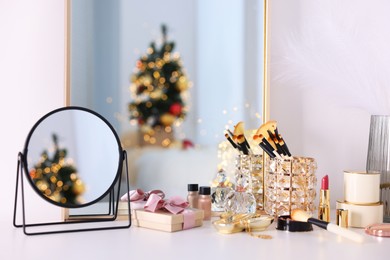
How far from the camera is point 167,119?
1470 mm

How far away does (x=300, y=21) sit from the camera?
1632 mm

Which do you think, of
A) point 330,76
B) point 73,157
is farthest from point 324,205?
point 73,157

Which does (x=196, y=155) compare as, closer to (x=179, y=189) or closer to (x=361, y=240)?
(x=179, y=189)

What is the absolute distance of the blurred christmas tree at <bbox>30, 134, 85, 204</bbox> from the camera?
4.21 feet

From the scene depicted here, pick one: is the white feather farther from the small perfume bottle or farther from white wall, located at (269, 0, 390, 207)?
the small perfume bottle

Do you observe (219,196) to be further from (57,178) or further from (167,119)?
(57,178)

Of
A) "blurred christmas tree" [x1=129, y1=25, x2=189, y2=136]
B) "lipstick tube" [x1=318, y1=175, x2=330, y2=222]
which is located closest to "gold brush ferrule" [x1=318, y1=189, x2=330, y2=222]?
"lipstick tube" [x1=318, y1=175, x2=330, y2=222]

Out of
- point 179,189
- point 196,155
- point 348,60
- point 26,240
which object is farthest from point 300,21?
point 26,240

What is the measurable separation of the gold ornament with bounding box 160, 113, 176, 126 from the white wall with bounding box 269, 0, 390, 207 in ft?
1.07

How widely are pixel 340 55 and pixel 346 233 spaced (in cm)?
59

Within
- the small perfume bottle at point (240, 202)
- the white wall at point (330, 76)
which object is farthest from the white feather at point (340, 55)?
the small perfume bottle at point (240, 202)

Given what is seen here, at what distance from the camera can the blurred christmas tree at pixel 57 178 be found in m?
1.28

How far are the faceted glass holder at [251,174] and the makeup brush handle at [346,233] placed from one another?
0.29 meters

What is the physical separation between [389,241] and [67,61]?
896mm
